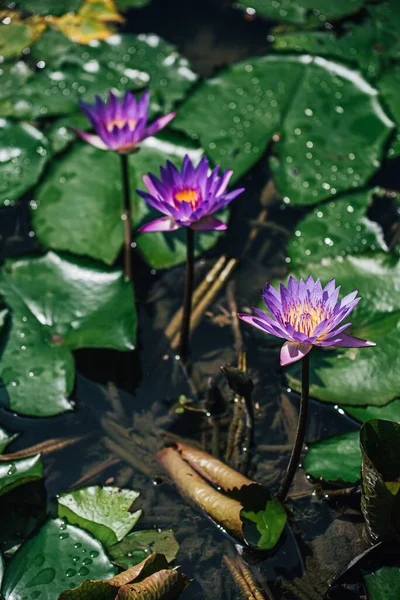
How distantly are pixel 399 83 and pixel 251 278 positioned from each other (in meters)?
1.53

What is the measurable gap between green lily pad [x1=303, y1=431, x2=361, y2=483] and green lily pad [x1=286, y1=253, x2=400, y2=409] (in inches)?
6.5

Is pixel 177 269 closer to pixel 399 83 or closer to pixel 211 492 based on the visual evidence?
pixel 211 492

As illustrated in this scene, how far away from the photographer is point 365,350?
8.99ft

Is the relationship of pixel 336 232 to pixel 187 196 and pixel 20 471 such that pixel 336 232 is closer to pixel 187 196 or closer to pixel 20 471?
A: pixel 187 196

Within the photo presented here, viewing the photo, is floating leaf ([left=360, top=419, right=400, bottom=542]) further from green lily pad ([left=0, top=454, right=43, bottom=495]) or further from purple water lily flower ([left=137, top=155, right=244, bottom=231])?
green lily pad ([left=0, top=454, right=43, bottom=495])

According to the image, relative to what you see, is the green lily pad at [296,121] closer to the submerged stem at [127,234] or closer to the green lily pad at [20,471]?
the submerged stem at [127,234]

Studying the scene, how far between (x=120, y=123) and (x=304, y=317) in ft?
4.61

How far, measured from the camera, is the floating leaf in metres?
2.13

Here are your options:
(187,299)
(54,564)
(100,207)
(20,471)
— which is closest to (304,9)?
(100,207)

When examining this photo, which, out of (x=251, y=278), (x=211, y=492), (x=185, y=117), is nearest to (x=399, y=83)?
(x=185, y=117)

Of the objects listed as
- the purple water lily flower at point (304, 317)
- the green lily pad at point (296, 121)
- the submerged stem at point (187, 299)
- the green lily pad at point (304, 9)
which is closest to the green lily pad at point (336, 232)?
the green lily pad at point (296, 121)

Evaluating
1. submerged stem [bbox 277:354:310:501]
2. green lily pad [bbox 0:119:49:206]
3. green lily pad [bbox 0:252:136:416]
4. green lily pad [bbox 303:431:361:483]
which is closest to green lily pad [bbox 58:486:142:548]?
green lily pad [bbox 0:252:136:416]

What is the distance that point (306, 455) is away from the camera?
2.53 meters

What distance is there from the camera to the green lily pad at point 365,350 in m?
2.65
